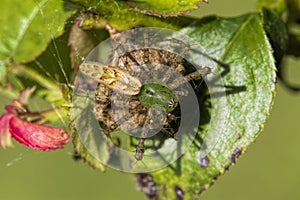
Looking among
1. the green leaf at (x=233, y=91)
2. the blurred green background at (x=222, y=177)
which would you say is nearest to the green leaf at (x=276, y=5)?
the green leaf at (x=233, y=91)

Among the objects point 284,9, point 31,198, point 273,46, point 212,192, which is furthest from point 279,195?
point 273,46

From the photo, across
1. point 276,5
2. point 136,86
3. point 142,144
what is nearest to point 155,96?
point 136,86

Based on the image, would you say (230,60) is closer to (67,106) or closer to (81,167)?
(67,106)

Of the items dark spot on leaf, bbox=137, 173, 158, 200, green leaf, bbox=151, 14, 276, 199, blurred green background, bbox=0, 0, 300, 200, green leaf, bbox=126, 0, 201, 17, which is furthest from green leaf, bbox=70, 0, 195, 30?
blurred green background, bbox=0, 0, 300, 200

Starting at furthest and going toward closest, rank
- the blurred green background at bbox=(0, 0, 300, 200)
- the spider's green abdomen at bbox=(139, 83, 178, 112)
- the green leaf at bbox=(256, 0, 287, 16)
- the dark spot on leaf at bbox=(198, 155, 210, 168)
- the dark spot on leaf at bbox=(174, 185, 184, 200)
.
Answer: the blurred green background at bbox=(0, 0, 300, 200)
the green leaf at bbox=(256, 0, 287, 16)
the dark spot on leaf at bbox=(174, 185, 184, 200)
the dark spot on leaf at bbox=(198, 155, 210, 168)
the spider's green abdomen at bbox=(139, 83, 178, 112)

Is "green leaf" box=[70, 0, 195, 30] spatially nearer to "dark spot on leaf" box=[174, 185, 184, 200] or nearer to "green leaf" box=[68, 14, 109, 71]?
"green leaf" box=[68, 14, 109, 71]

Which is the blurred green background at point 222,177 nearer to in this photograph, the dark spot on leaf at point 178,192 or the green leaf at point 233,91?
the dark spot on leaf at point 178,192

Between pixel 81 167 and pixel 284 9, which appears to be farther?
pixel 81 167
